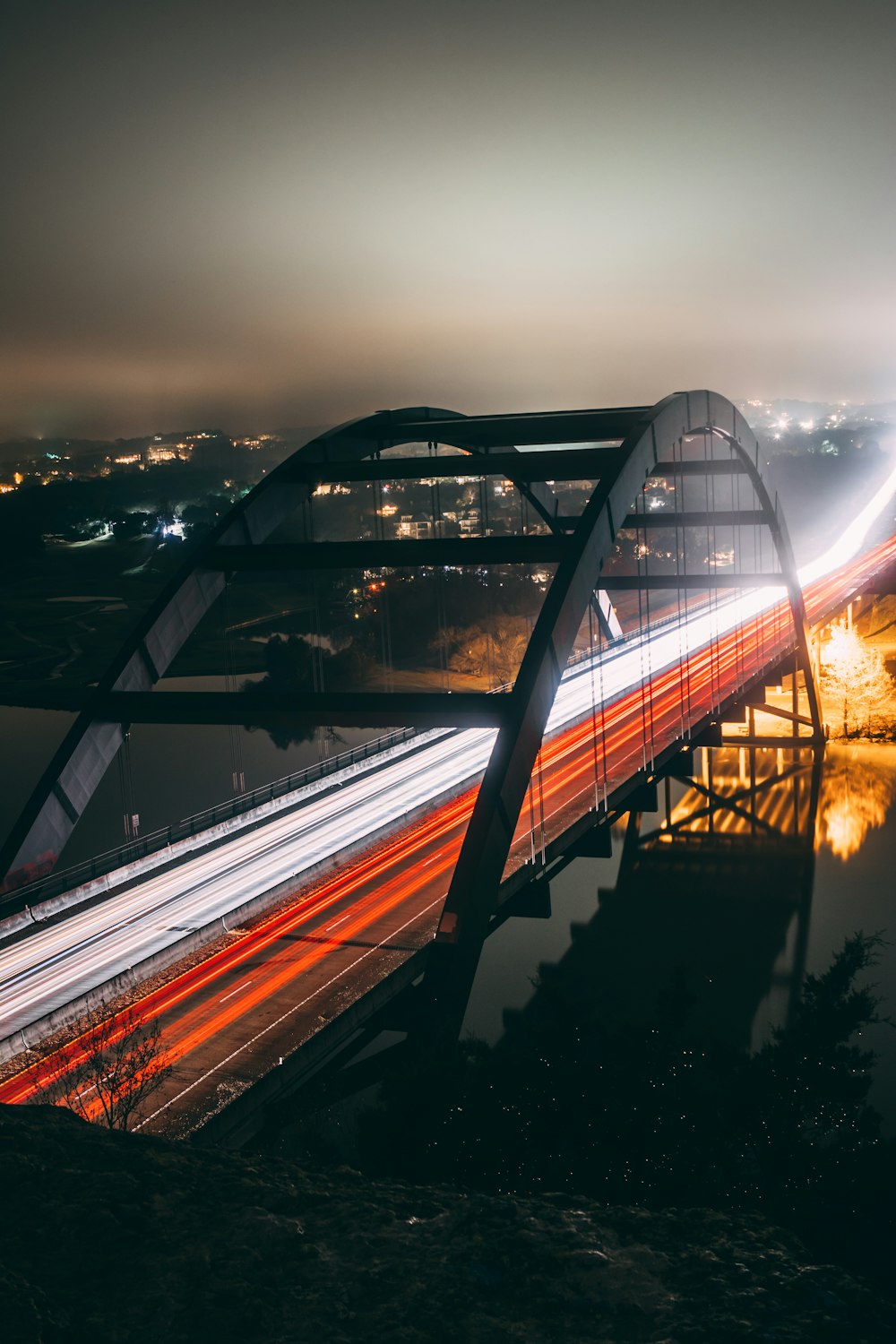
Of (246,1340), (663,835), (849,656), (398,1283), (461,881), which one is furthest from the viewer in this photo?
(849,656)

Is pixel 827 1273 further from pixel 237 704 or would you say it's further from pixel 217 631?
pixel 217 631

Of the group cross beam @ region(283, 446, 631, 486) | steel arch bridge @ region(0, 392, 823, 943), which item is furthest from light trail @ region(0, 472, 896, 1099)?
cross beam @ region(283, 446, 631, 486)

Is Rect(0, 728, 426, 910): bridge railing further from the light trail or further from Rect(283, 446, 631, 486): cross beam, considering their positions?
Rect(283, 446, 631, 486): cross beam

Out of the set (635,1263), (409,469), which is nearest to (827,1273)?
(635,1263)

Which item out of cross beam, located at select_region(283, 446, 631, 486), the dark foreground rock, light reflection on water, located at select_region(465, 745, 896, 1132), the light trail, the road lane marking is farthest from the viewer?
cross beam, located at select_region(283, 446, 631, 486)

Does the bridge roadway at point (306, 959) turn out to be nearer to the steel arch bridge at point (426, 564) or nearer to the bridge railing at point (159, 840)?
the bridge railing at point (159, 840)

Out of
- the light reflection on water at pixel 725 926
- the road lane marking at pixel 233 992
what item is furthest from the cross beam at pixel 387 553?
the light reflection on water at pixel 725 926
